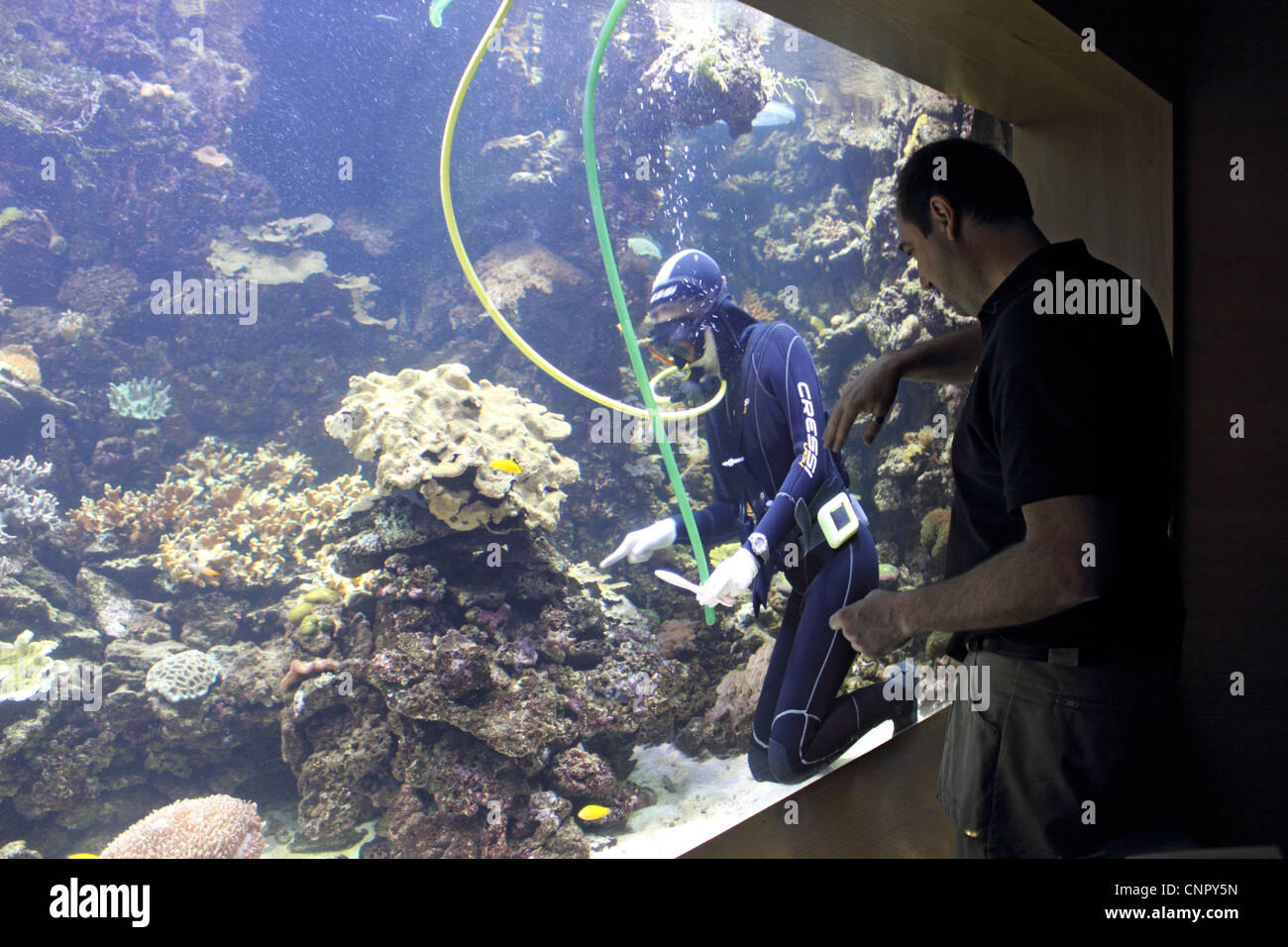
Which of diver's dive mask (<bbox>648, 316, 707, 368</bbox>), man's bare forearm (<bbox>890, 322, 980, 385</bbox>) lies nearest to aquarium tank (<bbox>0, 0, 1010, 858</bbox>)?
diver's dive mask (<bbox>648, 316, 707, 368</bbox>)

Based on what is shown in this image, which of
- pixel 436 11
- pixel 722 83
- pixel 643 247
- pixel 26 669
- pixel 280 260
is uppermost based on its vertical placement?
pixel 722 83

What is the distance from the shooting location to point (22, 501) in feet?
21.2

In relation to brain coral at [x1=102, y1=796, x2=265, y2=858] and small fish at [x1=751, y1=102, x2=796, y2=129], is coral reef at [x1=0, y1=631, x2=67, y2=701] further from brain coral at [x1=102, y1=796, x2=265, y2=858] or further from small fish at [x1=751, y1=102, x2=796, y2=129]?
small fish at [x1=751, y1=102, x2=796, y2=129]

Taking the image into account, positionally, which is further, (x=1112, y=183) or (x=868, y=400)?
(x=1112, y=183)

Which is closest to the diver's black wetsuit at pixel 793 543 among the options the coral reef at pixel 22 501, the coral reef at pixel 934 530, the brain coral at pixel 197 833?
the coral reef at pixel 934 530

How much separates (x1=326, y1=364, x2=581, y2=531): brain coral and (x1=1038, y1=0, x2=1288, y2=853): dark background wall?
123 inches

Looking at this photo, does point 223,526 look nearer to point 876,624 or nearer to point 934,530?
point 934,530

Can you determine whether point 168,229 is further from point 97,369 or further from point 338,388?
point 338,388

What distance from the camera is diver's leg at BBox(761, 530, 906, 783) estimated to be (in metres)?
2.21

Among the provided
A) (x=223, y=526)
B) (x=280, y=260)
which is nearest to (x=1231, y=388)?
(x=223, y=526)

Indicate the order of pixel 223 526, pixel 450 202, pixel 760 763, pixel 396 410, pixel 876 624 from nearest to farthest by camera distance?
pixel 876 624 < pixel 450 202 < pixel 760 763 < pixel 396 410 < pixel 223 526

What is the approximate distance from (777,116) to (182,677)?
40.4ft

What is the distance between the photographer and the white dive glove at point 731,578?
2162 millimetres

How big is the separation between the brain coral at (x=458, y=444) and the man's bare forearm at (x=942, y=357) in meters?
2.63
